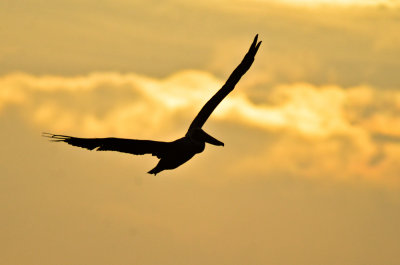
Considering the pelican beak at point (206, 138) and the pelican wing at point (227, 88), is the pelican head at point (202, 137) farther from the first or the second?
the pelican wing at point (227, 88)

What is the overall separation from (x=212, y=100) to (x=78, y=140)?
5.51m

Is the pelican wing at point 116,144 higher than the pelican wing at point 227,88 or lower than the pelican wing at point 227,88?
lower

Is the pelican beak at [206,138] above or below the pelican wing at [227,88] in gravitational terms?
below

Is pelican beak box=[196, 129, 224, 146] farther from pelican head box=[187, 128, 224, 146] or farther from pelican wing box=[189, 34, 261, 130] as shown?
pelican wing box=[189, 34, 261, 130]

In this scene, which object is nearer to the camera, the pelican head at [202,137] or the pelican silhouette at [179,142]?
the pelican silhouette at [179,142]

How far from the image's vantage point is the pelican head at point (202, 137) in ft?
93.6

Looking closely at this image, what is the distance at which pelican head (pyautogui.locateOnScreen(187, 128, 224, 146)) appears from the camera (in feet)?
93.6

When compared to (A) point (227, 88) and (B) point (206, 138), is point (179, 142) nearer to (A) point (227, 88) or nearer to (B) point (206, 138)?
(B) point (206, 138)

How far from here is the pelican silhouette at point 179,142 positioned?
26.2m

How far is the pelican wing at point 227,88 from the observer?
2962 centimetres

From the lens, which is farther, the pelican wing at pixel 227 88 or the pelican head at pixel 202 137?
the pelican wing at pixel 227 88

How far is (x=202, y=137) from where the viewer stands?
93.7 ft

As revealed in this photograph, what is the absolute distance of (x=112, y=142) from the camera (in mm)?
26203

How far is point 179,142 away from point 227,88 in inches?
130
